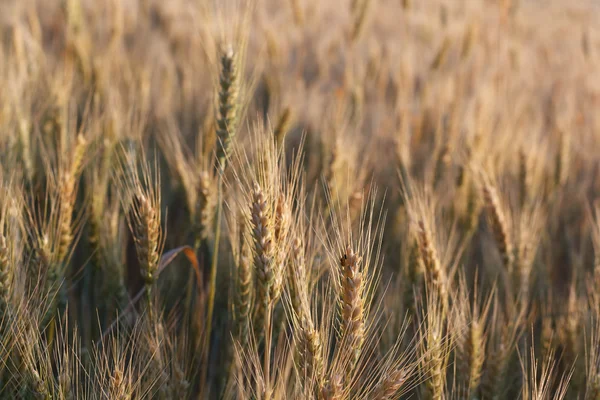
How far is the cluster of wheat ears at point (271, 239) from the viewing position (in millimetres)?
1409

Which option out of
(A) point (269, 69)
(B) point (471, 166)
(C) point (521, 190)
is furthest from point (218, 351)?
(A) point (269, 69)

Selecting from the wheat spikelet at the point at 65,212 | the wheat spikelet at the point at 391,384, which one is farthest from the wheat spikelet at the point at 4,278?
the wheat spikelet at the point at 391,384

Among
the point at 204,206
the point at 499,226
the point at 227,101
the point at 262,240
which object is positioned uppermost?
the point at 227,101

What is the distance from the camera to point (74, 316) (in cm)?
201

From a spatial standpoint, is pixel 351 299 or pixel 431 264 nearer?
pixel 351 299

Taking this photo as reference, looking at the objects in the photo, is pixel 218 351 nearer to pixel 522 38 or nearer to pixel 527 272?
pixel 527 272

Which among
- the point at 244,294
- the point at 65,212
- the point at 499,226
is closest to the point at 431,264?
the point at 499,226

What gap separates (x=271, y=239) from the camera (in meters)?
1.31

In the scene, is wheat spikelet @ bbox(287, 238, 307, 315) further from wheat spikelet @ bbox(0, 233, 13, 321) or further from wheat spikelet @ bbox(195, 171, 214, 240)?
wheat spikelet @ bbox(0, 233, 13, 321)

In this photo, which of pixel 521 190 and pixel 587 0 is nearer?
pixel 521 190

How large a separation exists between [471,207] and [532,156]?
523 millimetres

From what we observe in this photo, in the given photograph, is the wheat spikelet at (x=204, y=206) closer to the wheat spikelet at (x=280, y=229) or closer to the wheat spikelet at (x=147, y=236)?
the wheat spikelet at (x=147, y=236)

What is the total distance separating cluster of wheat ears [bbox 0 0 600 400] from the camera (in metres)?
1.41

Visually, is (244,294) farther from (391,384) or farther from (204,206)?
(391,384)
